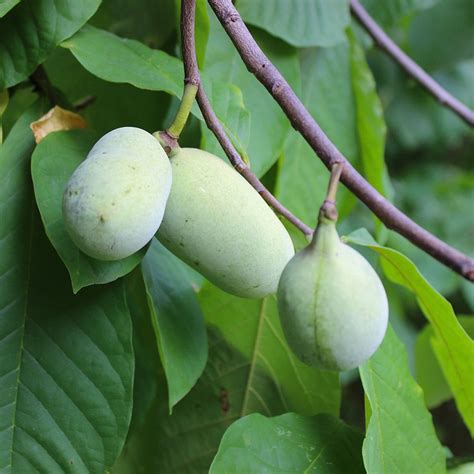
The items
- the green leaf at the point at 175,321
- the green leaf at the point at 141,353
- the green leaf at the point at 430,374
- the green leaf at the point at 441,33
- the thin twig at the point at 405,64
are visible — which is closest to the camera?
the green leaf at the point at 175,321

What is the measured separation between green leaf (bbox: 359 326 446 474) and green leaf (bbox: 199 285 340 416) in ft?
0.33

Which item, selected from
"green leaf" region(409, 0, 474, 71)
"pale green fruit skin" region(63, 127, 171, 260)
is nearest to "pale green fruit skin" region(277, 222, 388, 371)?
"pale green fruit skin" region(63, 127, 171, 260)

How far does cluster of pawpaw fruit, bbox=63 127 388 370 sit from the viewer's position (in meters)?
0.50

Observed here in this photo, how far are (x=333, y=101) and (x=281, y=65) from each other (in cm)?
19

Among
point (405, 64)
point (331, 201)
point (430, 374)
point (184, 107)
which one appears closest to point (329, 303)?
point (331, 201)

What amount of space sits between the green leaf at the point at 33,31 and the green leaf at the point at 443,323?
1.12 feet

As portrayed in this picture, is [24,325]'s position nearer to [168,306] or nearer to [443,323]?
[168,306]

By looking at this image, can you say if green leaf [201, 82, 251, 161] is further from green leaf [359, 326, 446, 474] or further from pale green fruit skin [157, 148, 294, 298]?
green leaf [359, 326, 446, 474]

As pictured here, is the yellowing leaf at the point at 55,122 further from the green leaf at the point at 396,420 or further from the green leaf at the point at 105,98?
the green leaf at the point at 396,420

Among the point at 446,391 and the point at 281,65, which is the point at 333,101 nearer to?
the point at 281,65

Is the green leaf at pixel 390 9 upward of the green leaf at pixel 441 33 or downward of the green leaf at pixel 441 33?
upward

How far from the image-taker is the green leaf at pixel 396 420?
693 millimetres

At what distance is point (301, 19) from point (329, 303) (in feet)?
2.03

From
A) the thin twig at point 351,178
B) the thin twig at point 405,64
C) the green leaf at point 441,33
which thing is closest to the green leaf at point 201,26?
the thin twig at point 351,178
